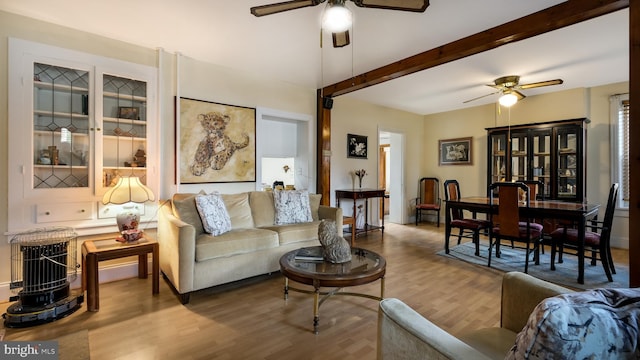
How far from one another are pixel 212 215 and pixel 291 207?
1031mm

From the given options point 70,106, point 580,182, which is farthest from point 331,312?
point 580,182

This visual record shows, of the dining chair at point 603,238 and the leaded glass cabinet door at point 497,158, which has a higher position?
the leaded glass cabinet door at point 497,158

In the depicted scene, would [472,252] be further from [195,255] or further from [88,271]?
[88,271]

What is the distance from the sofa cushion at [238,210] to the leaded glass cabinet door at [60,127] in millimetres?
1402

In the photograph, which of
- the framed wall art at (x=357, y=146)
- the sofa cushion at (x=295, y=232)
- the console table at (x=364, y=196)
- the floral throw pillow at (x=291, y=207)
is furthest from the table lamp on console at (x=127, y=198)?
the framed wall art at (x=357, y=146)

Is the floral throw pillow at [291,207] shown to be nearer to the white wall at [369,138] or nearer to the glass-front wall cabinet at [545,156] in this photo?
the white wall at [369,138]

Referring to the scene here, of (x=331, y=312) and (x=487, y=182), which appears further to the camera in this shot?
(x=487, y=182)

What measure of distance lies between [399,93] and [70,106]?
4534 mm

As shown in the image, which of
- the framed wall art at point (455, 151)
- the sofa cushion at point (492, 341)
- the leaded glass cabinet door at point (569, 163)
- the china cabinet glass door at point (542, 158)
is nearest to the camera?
the sofa cushion at point (492, 341)

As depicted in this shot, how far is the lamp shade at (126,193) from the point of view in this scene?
2824 mm

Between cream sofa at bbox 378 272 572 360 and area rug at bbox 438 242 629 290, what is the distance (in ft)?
7.75

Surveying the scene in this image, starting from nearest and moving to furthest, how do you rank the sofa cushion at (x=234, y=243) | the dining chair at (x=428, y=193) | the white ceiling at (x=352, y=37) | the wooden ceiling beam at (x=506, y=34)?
the wooden ceiling beam at (x=506, y=34) < the white ceiling at (x=352, y=37) < the sofa cushion at (x=234, y=243) < the dining chair at (x=428, y=193)

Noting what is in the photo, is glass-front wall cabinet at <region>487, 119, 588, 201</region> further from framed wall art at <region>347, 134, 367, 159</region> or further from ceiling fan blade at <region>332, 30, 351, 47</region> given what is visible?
ceiling fan blade at <region>332, 30, 351, 47</region>

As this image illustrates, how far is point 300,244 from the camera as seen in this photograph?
136 inches
